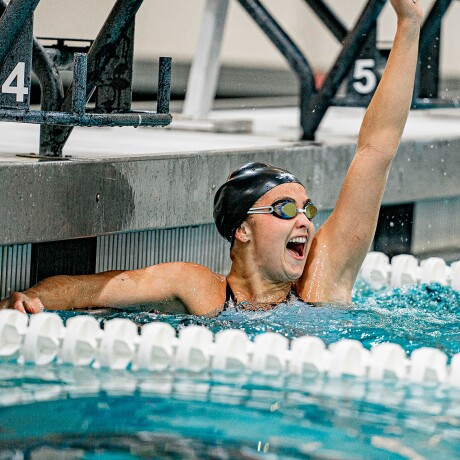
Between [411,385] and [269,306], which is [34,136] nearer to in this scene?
[269,306]

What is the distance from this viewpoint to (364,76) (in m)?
5.83

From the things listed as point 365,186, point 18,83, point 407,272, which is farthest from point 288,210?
point 407,272

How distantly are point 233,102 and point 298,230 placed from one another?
6872 mm

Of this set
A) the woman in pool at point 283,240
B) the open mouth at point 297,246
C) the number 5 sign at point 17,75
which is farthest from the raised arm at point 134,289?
the number 5 sign at point 17,75

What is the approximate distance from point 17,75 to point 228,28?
7.76 m

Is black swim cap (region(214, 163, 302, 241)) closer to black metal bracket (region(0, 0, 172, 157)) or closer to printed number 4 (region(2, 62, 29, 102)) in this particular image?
black metal bracket (region(0, 0, 172, 157))

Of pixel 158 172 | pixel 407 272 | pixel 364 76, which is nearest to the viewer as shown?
pixel 158 172

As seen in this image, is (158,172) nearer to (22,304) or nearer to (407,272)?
(22,304)

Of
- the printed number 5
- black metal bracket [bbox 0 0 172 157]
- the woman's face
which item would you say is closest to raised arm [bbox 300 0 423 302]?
the woman's face

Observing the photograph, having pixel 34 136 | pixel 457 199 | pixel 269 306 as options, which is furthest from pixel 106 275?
pixel 457 199

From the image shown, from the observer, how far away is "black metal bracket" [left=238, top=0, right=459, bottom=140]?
18.0 feet

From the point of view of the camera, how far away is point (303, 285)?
3.71m

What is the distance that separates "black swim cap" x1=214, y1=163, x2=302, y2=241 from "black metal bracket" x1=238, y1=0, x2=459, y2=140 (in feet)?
6.42

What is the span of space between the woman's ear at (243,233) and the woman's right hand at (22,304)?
694 mm
